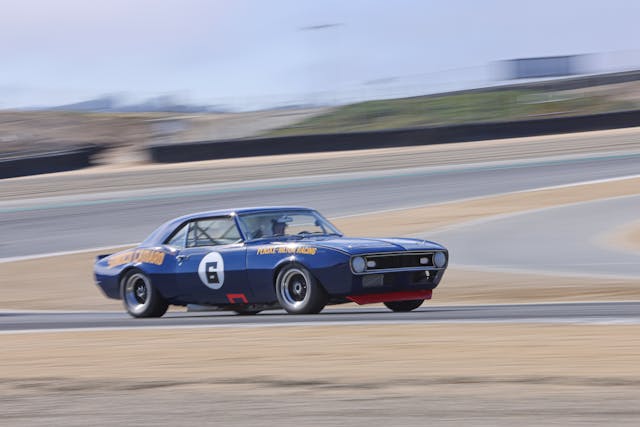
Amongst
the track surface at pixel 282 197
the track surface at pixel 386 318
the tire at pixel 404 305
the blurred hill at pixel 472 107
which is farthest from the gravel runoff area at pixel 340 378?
the blurred hill at pixel 472 107

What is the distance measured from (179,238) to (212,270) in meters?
0.75

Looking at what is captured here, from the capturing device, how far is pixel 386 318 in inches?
382

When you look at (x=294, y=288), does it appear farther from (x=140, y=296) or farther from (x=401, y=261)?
(x=140, y=296)

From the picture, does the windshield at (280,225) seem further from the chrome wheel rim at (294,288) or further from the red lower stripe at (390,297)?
the red lower stripe at (390,297)

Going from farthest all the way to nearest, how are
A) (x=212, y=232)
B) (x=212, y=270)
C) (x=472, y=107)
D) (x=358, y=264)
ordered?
(x=472, y=107), (x=212, y=232), (x=212, y=270), (x=358, y=264)

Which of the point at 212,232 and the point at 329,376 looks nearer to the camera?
the point at 329,376

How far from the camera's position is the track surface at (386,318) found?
920 centimetres

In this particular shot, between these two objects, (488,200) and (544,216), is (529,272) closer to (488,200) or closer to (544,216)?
(544,216)

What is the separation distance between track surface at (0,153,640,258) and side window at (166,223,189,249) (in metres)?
9.85

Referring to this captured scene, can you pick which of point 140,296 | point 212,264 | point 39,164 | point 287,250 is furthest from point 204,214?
point 39,164

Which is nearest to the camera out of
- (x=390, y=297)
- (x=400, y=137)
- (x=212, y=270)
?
(x=390, y=297)

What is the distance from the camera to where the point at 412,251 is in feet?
33.6

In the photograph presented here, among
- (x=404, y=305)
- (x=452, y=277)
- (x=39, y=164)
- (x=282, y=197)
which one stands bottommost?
(x=452, y=277)

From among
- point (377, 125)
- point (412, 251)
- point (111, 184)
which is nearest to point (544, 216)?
point (412, 251)
